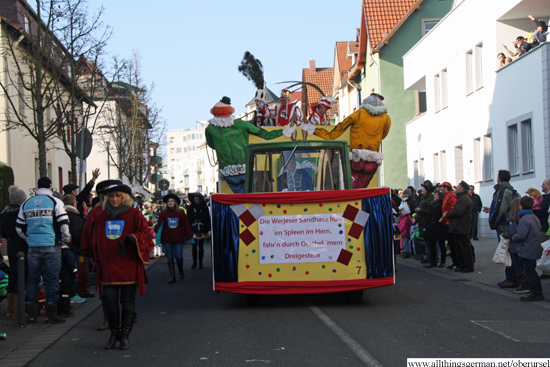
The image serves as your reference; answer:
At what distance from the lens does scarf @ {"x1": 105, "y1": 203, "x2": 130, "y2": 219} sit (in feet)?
24.9

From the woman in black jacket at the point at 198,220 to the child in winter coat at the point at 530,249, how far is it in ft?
29.7

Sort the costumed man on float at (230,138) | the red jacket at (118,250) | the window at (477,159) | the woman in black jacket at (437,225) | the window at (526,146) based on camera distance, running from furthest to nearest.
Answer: the window at (477,159) < the window at (526,146) < the woman in black jacket at (437,225) < the costumed man on float at (230,138) < the red jacket at (118,250)

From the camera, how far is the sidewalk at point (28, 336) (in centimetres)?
741

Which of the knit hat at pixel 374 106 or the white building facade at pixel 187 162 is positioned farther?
the white building facade at pixel 187 162

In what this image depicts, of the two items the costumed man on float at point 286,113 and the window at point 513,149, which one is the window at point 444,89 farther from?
the costumed man on float at point 286,113

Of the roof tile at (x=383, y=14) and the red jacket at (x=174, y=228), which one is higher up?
the roof tile at (x=383, y=14)

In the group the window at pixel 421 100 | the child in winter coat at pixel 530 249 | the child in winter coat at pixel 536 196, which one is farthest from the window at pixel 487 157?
the child in winter coat at pixel 530 249

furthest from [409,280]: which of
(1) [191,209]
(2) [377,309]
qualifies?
Result: (1) [191,209]

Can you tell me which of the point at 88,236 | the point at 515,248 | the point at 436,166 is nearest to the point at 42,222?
the point at 88,236

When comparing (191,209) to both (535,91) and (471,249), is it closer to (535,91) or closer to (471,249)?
(471,249)

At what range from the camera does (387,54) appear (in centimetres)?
4072

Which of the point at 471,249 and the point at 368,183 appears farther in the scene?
the point at 471,249

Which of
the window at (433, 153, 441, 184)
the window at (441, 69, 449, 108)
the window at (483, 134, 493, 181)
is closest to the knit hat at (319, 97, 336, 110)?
the window at (483, 134, 493, 181)

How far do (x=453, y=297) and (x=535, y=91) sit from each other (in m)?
10.9
